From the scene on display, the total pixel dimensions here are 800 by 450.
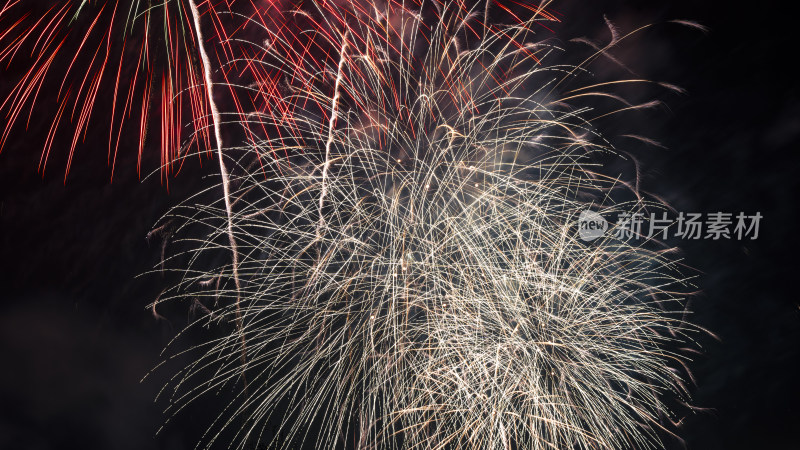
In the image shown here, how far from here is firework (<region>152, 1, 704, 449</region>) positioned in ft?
7.43

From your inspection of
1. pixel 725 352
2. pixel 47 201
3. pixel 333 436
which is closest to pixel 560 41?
pixel 725 352

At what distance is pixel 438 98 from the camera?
240 centimetres

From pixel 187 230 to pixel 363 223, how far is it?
1.33 meters

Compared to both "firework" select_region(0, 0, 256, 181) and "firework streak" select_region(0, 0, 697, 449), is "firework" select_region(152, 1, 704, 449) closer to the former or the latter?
"firework streak" select_region(0, 0, 697, 449)

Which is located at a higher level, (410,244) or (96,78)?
(96,78)

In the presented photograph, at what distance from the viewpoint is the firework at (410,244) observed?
2.26m

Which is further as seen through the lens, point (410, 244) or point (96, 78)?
point (96, 78)

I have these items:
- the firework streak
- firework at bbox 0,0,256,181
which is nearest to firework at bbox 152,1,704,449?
the firework streak

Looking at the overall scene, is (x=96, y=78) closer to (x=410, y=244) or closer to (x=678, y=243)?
(x=410, y=244)

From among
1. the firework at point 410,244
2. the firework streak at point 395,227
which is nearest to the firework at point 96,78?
the firework streak at point 395,227

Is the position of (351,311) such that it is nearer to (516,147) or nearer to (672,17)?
(516,147)

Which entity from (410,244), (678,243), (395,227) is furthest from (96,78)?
(678,243)

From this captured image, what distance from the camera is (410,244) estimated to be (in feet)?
7.39

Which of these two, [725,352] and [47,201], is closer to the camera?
[47,201]
